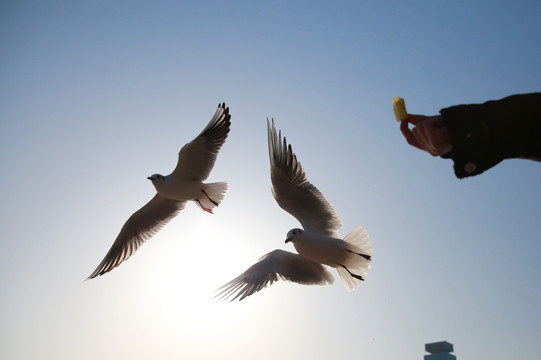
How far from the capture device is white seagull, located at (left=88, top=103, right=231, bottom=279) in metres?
A: 6.89

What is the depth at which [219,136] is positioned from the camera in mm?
6969

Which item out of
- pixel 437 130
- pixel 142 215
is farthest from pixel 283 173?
pixel 437 130

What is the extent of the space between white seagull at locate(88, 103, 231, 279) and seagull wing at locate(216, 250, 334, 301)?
1685mm

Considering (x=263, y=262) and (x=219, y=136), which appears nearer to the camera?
(x=263, y=262)

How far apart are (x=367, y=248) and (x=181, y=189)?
2907 mm

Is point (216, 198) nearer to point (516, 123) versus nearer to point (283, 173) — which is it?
point (283, 173)

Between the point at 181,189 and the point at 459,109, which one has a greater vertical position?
the point at 181,189

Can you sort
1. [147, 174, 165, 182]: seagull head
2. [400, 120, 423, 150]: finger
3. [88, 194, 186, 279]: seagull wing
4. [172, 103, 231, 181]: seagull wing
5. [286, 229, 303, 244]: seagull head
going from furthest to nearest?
1. [88, 194, 186, 279]: seagull wing
2. [147, 174, 165, 182]: seagull head
3. [172, 103, 231, 181]: seagull wing
4. [286, 229, 303, 244]: seagull head
5. [400, 120, 423, 150]: finger

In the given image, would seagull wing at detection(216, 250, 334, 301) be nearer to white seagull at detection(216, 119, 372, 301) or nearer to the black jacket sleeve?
white seagull at detection(216, 119, 372, 301)

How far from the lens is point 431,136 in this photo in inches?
44.8

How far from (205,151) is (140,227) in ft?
6.85

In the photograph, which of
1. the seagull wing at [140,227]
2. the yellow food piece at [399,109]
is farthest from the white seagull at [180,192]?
the yellow food piece at [399,109]

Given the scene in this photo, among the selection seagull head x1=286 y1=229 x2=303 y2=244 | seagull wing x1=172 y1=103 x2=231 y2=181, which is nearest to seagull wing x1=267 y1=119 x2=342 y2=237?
seagull head x1=286 y1=229 x2=303 y2=244

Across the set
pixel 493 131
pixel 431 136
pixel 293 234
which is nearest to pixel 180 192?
pixel 293 234
